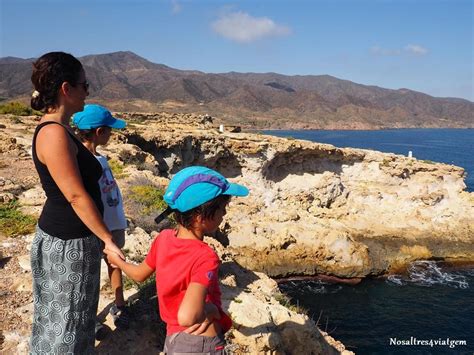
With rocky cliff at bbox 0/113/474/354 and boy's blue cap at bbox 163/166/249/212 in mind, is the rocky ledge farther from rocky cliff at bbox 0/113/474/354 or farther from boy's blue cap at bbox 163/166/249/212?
boy's blue cap at bbox 163/166/249/212

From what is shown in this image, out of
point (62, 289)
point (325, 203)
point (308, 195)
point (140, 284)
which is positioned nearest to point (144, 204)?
point (140, 284)

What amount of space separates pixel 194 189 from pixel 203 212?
0.62 ft

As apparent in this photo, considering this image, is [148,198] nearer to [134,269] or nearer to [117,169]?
[117,169]

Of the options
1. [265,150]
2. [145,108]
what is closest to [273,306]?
[265,150]

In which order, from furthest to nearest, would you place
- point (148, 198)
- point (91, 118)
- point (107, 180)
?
point (148, 198)
point (107, 180)
point (91, 118)

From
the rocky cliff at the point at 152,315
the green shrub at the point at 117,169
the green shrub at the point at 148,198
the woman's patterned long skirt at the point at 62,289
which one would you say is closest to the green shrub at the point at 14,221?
the rocky cliff at the point at 152,315

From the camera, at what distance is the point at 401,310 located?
1709 cm

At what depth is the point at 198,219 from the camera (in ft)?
9.09

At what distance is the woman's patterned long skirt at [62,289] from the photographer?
3096 millimetres

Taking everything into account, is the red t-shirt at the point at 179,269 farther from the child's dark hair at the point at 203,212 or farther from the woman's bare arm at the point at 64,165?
the woman's bare arm at the point at 64,165

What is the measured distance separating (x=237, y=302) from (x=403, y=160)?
82.0 feet

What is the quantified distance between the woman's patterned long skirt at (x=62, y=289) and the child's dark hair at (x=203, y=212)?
0.91m

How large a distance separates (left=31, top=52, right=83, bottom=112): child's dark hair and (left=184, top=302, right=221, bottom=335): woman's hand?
199cm

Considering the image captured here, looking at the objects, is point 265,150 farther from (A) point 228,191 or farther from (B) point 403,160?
(A) point 228,191
